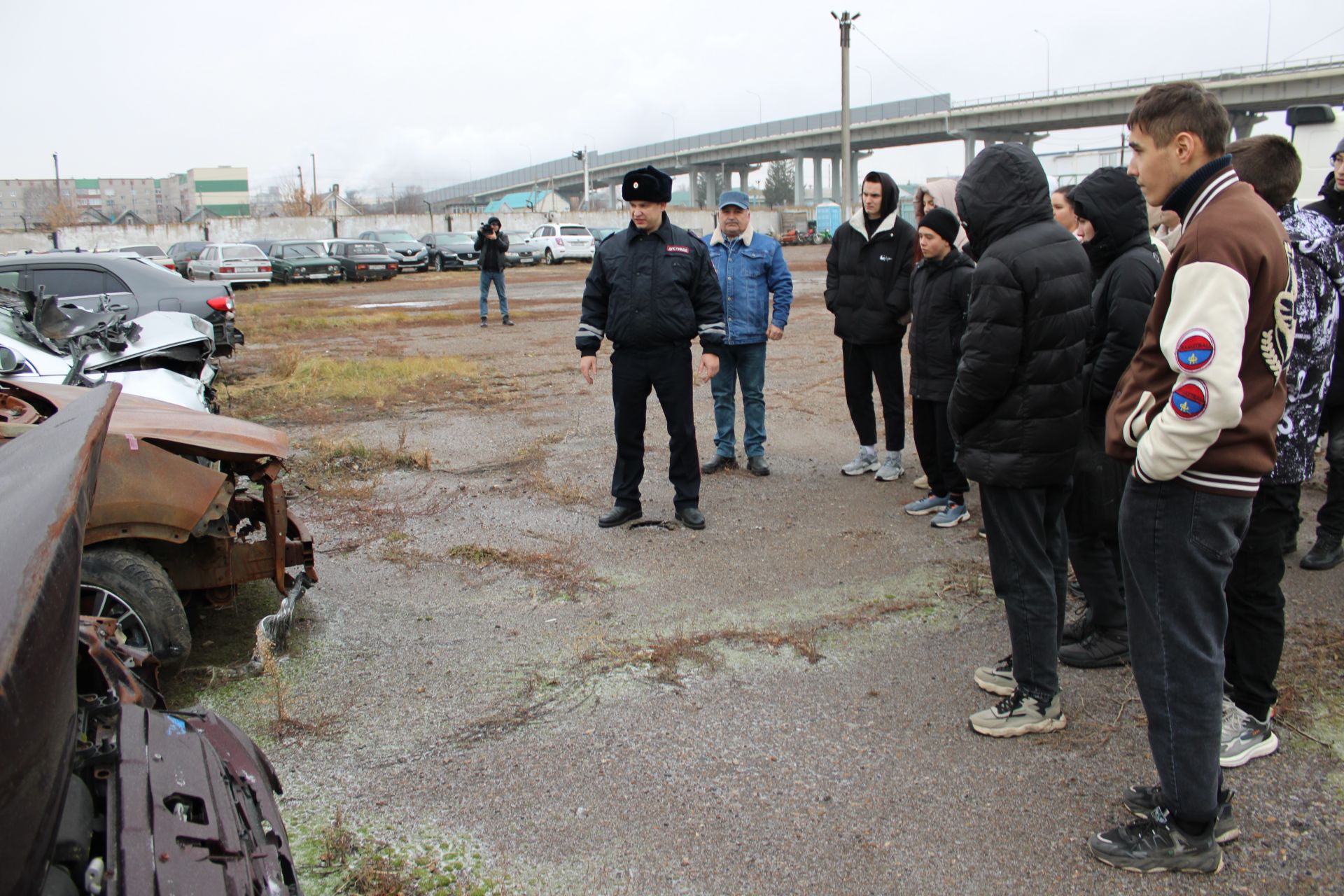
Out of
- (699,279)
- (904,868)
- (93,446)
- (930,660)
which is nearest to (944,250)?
(699,279)

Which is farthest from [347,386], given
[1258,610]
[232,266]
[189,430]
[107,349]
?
[232,266]

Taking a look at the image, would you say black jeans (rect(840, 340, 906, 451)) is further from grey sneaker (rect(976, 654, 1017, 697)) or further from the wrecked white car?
the wrecked white car

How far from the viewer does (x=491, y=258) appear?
16.6m

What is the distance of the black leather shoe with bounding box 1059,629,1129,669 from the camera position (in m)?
3.93

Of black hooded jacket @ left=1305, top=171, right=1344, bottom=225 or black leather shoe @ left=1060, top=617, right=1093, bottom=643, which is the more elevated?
black hooded jacket @ left=1305, top=171, right=1344, bottom=225

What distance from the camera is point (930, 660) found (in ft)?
13.2

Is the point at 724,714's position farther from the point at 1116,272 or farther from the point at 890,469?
the point at 890,469

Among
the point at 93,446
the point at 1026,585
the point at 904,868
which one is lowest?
the point at 904,868

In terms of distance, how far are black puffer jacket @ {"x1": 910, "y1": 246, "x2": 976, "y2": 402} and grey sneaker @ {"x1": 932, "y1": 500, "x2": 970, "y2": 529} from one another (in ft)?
2.16

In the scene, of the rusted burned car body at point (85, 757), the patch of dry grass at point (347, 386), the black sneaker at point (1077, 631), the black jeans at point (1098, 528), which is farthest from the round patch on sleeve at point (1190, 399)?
the patch of dry grass at point (347, 386)

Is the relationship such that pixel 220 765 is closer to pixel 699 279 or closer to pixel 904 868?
pixel 904 868

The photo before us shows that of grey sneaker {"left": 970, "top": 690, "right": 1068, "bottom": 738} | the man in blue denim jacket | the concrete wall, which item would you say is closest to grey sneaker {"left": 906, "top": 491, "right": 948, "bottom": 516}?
the man in blue denim jacket

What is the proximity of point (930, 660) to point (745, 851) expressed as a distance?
1535 mm

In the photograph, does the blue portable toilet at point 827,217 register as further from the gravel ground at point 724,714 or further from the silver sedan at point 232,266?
the gravel ground at point 724,714
